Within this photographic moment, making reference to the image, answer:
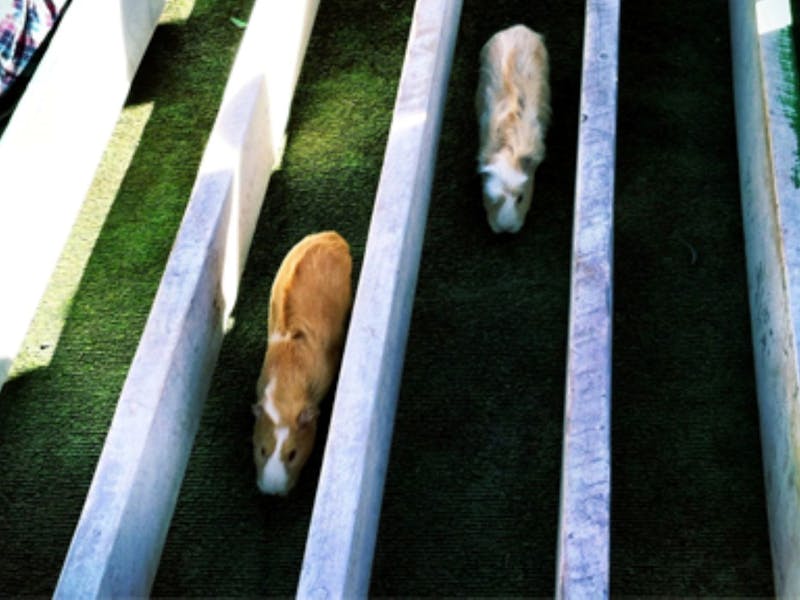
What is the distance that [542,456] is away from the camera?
3.85 meters

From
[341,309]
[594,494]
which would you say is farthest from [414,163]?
[594,494]

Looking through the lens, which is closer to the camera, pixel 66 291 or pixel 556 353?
pixel 556 353

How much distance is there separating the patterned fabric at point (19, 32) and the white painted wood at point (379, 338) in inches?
64.7

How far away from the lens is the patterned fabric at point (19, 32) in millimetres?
4746

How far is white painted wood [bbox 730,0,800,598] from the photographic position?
3545 mm

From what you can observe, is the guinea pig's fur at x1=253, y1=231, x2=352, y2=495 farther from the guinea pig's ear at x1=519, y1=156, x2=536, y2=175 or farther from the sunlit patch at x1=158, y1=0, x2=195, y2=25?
the sunlit patch at x1=158, y1=0, x2=195, y2=25

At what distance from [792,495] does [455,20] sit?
242 centimetres

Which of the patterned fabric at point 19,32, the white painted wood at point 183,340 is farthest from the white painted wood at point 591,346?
the patterned fabric at point 19,32

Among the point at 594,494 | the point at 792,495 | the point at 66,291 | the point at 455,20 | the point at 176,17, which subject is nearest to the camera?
Result: the point at 594,494

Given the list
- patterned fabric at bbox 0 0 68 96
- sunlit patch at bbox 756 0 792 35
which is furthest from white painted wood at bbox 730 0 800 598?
patterned fabric at bbox 0 0 68 96

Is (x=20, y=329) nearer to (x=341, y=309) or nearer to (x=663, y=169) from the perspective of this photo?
(x=341, y=309)

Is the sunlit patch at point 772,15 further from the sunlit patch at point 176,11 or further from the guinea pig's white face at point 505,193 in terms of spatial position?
the sunlit patch at point 176,11

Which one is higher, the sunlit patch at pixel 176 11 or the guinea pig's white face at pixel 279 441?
the sunlit patch at pixel 176 11

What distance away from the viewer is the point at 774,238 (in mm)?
3934
